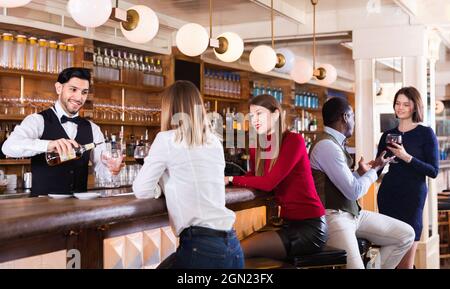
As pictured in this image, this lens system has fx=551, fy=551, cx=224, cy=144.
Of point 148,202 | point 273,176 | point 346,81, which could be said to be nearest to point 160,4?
point 273,176

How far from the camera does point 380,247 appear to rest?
323cm

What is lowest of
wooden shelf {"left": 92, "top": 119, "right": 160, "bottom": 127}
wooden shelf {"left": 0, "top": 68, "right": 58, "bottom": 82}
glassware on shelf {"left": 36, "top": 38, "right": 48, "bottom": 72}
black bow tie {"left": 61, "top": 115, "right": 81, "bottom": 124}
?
black bow tie {"left": 61, "top": 115, "right": 81, "bottom": 124}

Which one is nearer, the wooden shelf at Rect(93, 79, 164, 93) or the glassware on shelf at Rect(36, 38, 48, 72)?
the glassware on shelf at Rect(36, 38, 48, 72)

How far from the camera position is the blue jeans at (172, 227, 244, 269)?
2086mm

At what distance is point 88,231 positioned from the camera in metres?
2.17

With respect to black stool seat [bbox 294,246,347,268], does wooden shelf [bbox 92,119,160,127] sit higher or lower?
higher

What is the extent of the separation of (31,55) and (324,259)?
11.7 ft

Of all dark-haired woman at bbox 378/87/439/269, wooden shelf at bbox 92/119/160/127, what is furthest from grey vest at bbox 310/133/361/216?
wooden shelf at bbox 92/119/160/127

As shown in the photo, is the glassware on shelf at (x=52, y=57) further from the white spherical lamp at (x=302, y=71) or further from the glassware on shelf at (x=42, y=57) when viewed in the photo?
the white spherical lamp at (x=302, y=71)

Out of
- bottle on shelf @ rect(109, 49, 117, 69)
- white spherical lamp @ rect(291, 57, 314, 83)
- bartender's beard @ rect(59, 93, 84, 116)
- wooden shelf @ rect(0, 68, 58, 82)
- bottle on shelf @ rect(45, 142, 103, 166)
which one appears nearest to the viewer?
bottle on shelf @ rect(45, 142, 103, 166)

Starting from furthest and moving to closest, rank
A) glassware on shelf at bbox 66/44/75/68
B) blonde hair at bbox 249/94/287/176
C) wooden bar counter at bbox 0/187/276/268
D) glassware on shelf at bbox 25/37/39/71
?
1. glassware on shelf at bbox 66/44/75/68
2. glassware on shelf at bbox 25/37/39/71
3. blonde hair at bbox 249/94/287/176
4. wooden bar counter at bbox 0/187/276/268

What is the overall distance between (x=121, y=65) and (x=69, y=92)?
302 centimetres

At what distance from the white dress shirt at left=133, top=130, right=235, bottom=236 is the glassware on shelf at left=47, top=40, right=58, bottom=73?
342 centimetres

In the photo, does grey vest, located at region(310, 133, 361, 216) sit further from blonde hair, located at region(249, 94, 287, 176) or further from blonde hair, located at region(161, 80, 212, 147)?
blonde hair, located at region(161, 80, 212, 147)
